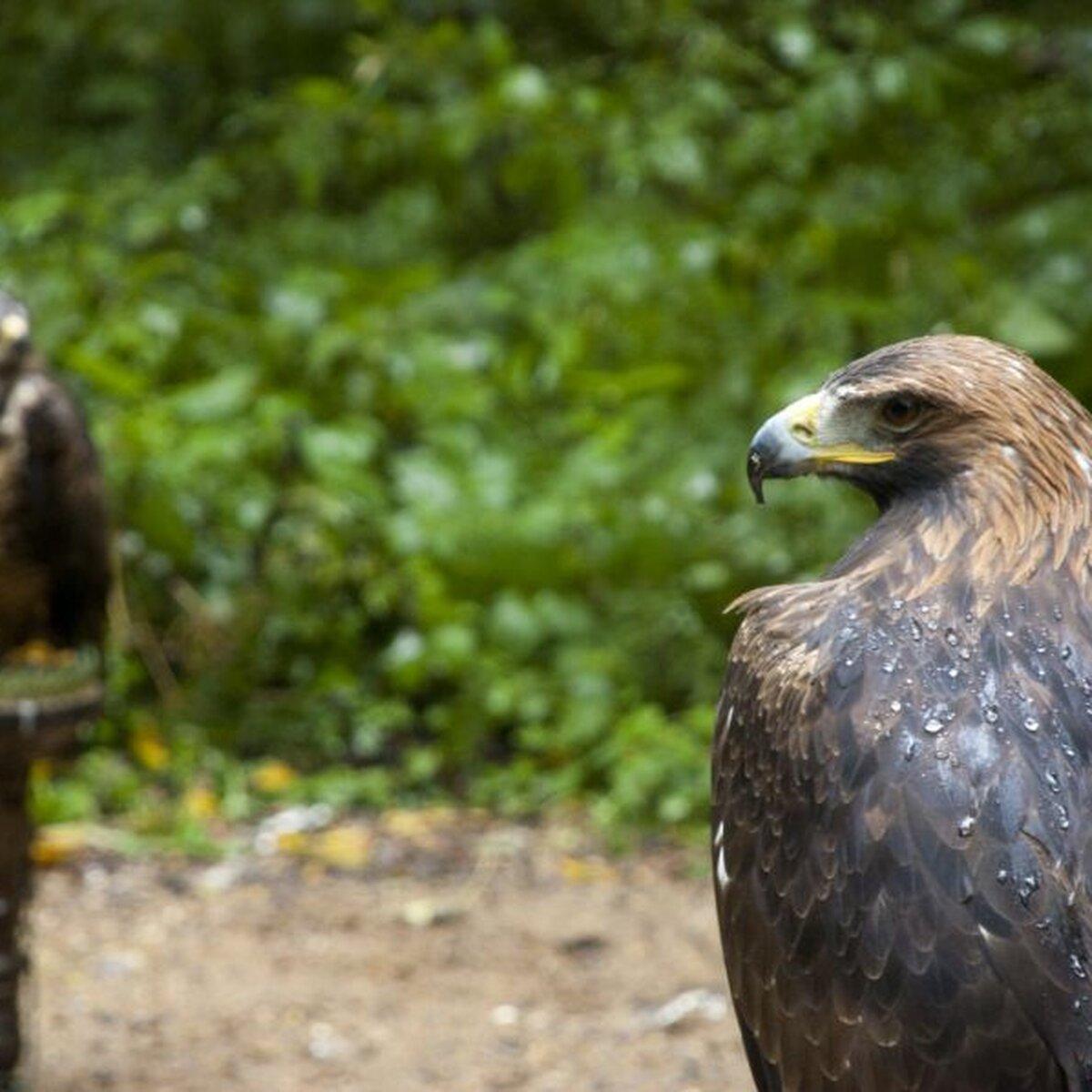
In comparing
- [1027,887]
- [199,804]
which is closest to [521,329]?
[199,804]

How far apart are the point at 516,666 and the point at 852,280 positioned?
1785mm

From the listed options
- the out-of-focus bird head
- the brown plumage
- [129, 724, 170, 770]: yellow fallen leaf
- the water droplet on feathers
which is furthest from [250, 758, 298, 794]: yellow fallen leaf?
the water droplet on feathers

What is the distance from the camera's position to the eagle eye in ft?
9.09

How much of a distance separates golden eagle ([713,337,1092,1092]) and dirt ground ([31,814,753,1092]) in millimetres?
2476

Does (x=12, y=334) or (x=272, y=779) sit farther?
(x=272, y=779)

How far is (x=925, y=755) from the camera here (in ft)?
8.64

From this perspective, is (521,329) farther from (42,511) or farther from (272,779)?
(42,511)

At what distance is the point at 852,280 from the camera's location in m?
7.62

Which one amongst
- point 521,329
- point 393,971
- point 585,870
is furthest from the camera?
point 521,329

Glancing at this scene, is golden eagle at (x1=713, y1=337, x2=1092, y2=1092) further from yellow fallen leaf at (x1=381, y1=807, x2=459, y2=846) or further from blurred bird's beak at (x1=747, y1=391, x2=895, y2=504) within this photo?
yellow fallen leaf at (x1=381, y1=807, x2=459, y2=846)

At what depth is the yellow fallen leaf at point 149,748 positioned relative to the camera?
7254mm

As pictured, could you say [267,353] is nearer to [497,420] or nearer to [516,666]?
[497,420]

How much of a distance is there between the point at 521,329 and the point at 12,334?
3.14 metres

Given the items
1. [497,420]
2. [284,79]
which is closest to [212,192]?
[284,79]
